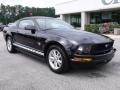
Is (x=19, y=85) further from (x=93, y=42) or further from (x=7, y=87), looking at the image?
(x=93, y=42)

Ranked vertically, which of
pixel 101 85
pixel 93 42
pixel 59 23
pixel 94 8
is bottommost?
pixel 101 85

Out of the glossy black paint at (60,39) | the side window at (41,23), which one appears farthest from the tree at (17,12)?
the glossy black paint at (60,39)

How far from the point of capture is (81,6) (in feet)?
92.6

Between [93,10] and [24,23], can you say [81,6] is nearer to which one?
[93,10]

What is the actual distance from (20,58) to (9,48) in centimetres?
126

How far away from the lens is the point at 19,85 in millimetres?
3998

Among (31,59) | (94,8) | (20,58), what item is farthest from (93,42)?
(94,8)

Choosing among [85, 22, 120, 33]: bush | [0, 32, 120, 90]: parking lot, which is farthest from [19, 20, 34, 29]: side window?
[85, 22, 120, 33]: bush

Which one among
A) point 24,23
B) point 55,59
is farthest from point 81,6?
point 55,59

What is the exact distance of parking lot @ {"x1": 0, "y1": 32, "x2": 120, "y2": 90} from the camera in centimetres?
391

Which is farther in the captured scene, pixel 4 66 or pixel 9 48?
pixel 9 48

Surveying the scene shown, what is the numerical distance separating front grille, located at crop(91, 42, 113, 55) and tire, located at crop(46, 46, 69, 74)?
676 mm

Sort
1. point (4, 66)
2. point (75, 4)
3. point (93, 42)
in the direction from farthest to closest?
1. point (75, 4)
2. point (4, 66)
3. point (93, 42)

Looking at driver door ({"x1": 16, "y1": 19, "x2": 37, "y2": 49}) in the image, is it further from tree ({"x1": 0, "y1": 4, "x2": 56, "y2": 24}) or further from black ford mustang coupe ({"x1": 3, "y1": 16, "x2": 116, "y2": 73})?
tree ({"x1": 0, "y1": 4, "x2": 56, "y2": 24})
